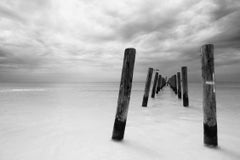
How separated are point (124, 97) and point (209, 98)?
189 cm

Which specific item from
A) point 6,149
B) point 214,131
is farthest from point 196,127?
point 6,149

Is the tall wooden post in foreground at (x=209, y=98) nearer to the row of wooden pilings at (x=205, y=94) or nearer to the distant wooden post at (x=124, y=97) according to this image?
the row of wooden pilings at (x=205, y=94)

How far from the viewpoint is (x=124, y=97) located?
3600mm

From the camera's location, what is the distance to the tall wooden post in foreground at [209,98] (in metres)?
3.12

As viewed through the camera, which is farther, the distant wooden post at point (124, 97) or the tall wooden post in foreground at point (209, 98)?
the distant wooden post at point (124, 97)

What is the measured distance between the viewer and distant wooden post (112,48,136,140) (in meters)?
3.56

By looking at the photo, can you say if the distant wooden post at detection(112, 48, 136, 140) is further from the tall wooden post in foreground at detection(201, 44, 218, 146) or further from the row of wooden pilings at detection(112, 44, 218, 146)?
the tall wooden post in foreground at detection(201, 44, 218, 146)

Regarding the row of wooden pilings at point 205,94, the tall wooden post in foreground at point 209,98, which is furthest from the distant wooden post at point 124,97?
the tall wooden post in foreground at point 209,98

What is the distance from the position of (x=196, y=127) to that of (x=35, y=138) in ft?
15.2

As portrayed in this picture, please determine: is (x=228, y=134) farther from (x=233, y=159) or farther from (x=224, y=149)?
(x=233, y=159)

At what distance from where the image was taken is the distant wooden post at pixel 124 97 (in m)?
3.56

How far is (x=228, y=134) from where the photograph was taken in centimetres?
397

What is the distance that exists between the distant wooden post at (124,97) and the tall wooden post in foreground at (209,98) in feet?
5.50

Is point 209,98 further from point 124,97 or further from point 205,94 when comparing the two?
point 124,97
